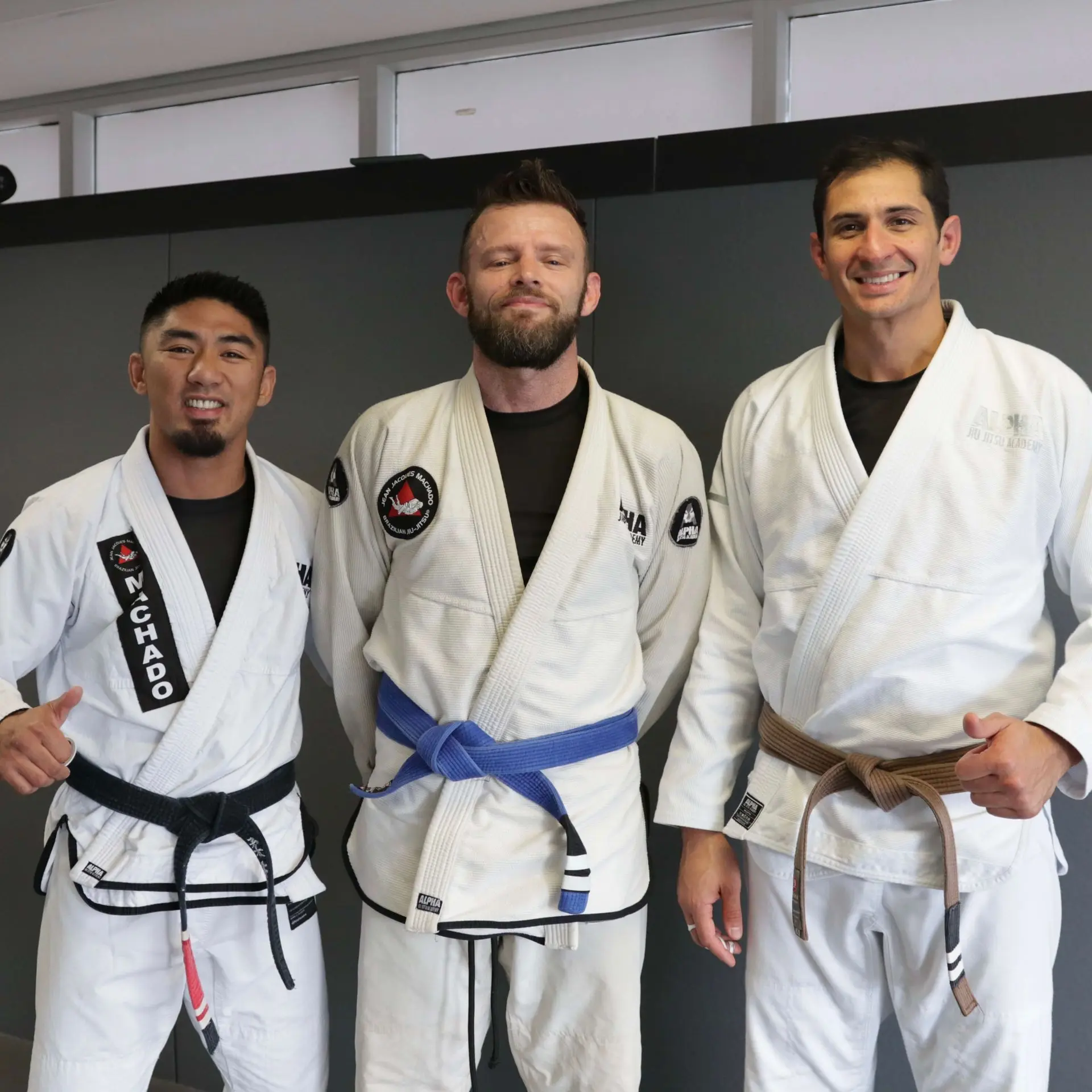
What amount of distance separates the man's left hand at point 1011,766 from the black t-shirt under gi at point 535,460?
27.4 inches

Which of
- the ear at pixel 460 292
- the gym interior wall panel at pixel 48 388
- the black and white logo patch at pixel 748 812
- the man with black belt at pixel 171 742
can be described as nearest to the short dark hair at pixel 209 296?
the man with black belt at pixel 171 742

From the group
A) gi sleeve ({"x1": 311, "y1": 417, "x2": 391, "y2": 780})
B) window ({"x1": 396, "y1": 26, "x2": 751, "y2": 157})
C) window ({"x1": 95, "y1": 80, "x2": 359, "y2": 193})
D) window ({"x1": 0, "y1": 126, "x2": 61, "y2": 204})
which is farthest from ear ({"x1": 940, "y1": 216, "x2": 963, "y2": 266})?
window ({"x1": 0, "y1": 126, "x2": 61, "y2": 204})

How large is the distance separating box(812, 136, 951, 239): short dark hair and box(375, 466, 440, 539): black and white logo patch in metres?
0.73

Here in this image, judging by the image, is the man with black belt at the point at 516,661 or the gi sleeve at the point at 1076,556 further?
the man with black belt at the point at 516,661

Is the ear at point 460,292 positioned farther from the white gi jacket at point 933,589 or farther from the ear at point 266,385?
the white gi jacket at point 933,589

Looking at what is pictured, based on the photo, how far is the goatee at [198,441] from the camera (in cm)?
184

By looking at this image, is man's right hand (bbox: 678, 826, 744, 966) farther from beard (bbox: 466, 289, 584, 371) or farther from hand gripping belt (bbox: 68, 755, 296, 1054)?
beard (bbox: 466, 289, 584, 371)

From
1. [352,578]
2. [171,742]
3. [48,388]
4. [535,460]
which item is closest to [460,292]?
[535,460]

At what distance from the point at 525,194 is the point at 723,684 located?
0.86 metres

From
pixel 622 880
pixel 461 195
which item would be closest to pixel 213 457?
pixel 461 195

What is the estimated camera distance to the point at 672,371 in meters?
2.19

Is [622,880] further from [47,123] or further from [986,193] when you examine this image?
[47,123]

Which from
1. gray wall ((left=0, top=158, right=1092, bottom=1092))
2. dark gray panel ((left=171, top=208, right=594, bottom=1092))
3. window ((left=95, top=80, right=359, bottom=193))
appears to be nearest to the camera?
gray wall ((left=0, top=158, right=1092, bottom=1092))

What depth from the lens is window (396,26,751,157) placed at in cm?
241
